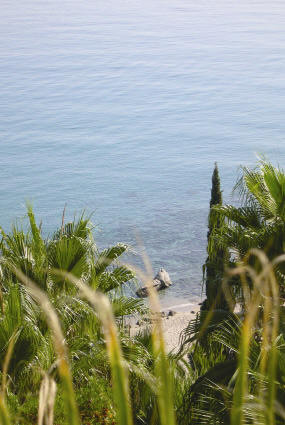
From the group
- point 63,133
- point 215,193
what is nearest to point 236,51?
point 63,133

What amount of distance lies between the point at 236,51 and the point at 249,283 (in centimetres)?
7911

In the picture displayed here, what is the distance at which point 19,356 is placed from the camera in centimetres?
640

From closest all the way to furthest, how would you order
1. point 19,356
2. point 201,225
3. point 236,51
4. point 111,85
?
point 19,356
point 201,225
point 111,85
point 236,51

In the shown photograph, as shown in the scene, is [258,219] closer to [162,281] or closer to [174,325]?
[174,325]

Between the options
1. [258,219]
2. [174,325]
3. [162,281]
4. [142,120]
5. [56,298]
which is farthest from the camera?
[142,120]

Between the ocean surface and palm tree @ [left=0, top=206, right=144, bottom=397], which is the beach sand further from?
palm tree @ [left=0, top=206, right=144, bottom=397]

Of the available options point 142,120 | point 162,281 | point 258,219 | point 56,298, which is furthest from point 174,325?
point 142,120

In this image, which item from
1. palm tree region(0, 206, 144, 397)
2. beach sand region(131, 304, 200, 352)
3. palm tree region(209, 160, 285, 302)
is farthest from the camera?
beach sand region(131, 304, 200, 352)

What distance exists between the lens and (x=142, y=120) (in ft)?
197

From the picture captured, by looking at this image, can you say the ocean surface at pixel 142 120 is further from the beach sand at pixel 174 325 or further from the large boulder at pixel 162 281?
the beach sand at pixel 174 325

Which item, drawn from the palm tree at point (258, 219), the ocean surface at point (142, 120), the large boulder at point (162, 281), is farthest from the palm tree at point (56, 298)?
the large boulder at point (162, 281)

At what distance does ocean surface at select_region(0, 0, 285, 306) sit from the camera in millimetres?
40500

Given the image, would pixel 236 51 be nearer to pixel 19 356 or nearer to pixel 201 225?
pixel 201 225

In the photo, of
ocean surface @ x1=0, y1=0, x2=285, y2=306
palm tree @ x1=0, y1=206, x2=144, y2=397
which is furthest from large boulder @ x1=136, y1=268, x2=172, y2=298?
palm tree @ x1=0, y1=206, x2=144, y2=397
